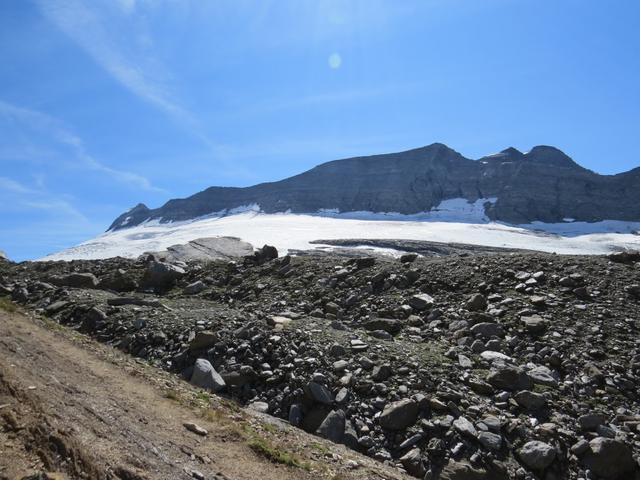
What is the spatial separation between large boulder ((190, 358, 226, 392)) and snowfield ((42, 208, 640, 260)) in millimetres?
79257

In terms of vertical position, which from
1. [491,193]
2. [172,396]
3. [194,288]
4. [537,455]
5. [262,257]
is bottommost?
[537,455]

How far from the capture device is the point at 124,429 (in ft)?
23.0

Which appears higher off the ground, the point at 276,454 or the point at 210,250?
the point at 210,250

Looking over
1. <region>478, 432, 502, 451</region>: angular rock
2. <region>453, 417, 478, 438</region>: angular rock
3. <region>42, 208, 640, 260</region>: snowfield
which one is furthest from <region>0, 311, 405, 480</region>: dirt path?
<region>42, 208, 640, 260</region>: snowfield

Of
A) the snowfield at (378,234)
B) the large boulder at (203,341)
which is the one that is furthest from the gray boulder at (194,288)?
the snowfield at (378,234)

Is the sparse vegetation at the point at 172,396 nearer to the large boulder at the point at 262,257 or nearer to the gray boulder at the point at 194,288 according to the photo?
the gray boulder at the point at 194,288

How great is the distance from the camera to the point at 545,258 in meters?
17.6

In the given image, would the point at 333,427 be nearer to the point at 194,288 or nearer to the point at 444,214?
the point at 194,288

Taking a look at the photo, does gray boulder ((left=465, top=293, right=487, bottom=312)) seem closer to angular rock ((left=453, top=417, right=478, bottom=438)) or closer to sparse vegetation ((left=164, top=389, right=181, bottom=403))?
angular rock ((left=453, top=417, right=478, bottom=438))

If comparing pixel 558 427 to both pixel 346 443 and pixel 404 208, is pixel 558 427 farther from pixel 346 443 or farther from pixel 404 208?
pixel 404 208

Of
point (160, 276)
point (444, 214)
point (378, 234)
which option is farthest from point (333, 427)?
point (444, 214)

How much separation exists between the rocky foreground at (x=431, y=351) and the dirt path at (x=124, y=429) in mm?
1178

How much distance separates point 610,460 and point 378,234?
386 feet

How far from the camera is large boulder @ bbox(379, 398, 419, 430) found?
9.54 m
